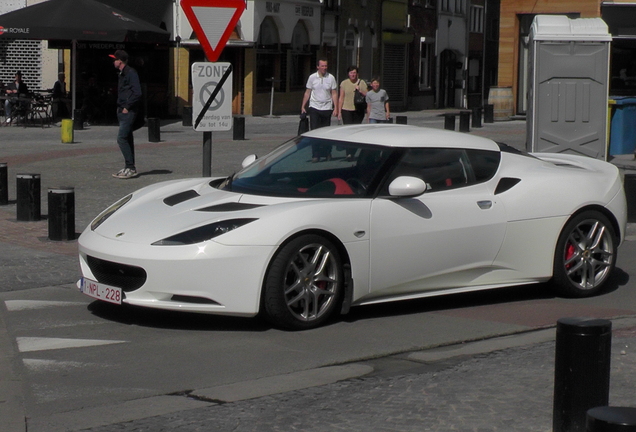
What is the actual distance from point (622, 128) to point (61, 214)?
12073mm

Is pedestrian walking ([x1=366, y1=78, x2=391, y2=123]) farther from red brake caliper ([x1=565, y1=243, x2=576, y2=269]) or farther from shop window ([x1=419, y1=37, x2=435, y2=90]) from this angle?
shop window ([x1=419, y1=37, x2=435, y2=90])

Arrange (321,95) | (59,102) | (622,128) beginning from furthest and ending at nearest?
(59,102) → (622,128) → (321,95)

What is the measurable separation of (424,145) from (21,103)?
880 inches

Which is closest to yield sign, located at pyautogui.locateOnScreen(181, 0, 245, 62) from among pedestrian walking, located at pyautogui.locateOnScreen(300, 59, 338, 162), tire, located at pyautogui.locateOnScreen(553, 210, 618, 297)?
tire, located at pyautogui.locateOnScreen(553, 210, 618, 297)

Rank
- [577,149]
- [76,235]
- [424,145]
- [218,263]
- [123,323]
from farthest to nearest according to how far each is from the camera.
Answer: [577,149] < [76,235] < [424,145] < [123,323] < [218,263]

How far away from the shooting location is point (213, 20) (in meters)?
10.0

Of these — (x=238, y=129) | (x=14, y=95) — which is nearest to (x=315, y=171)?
(x=238, y=129)

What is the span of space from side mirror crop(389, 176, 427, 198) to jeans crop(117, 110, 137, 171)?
342 inches

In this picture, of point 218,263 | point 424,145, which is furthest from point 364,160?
point 218,263

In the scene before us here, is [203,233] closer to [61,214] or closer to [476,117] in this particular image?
[61,214]

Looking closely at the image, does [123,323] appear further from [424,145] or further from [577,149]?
[577,149]

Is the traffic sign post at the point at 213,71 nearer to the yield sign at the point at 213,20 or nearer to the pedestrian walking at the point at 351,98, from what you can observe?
the yield sign at the point at 213,20

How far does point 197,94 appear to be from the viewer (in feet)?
32.6

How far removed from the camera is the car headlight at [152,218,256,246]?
695cm
